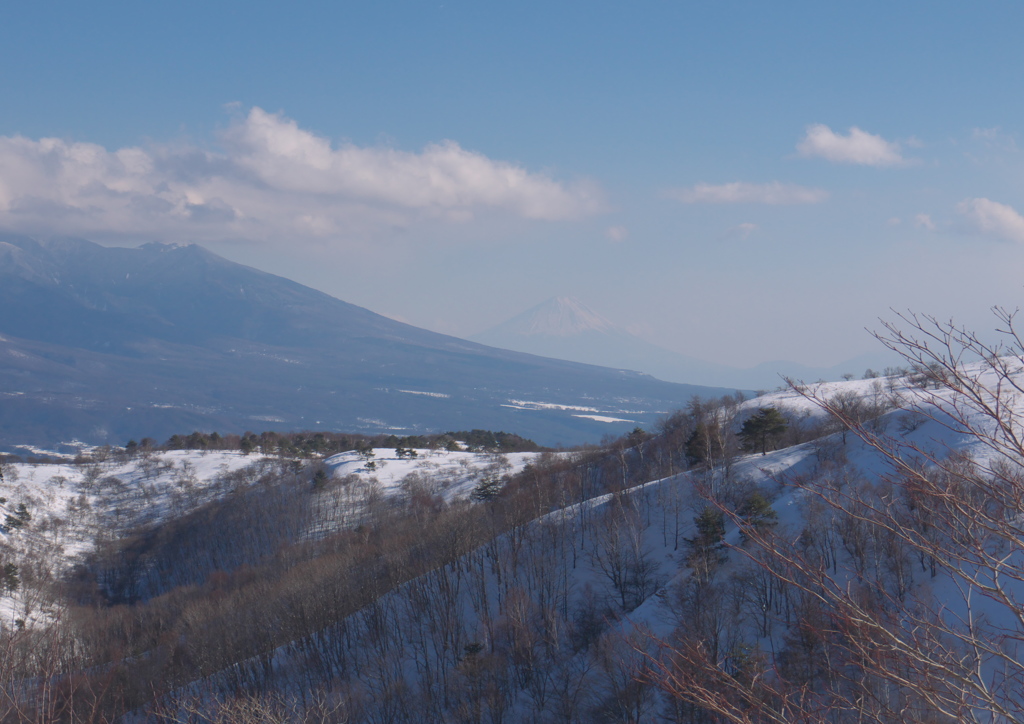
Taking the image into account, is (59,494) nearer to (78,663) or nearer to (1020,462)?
(78,663)

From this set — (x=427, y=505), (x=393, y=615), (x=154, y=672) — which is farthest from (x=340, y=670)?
(x=427, y=505)

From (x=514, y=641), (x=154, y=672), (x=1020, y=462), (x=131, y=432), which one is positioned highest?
(x=1020, y=462)

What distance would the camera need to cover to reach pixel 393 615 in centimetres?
2964

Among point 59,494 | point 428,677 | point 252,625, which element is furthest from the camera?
point 59,494

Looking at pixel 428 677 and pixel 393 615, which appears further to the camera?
pixel 393 615

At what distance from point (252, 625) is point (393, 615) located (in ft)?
19.4

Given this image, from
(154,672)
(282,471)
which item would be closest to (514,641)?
(154,672)

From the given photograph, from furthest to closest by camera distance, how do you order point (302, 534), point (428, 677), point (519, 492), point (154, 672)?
point (302, 534)
point (519, 492)
point (154, 672)
point (428, 677)

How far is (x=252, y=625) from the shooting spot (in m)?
28.5

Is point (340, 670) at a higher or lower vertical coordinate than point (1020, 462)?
lower

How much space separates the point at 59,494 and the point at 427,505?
39.5 metres

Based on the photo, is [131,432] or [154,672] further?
[131,432]

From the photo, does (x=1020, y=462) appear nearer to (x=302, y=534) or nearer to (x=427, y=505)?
(x=427, y=505)

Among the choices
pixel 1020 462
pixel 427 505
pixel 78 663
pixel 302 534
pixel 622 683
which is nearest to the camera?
pixel 1020 462
